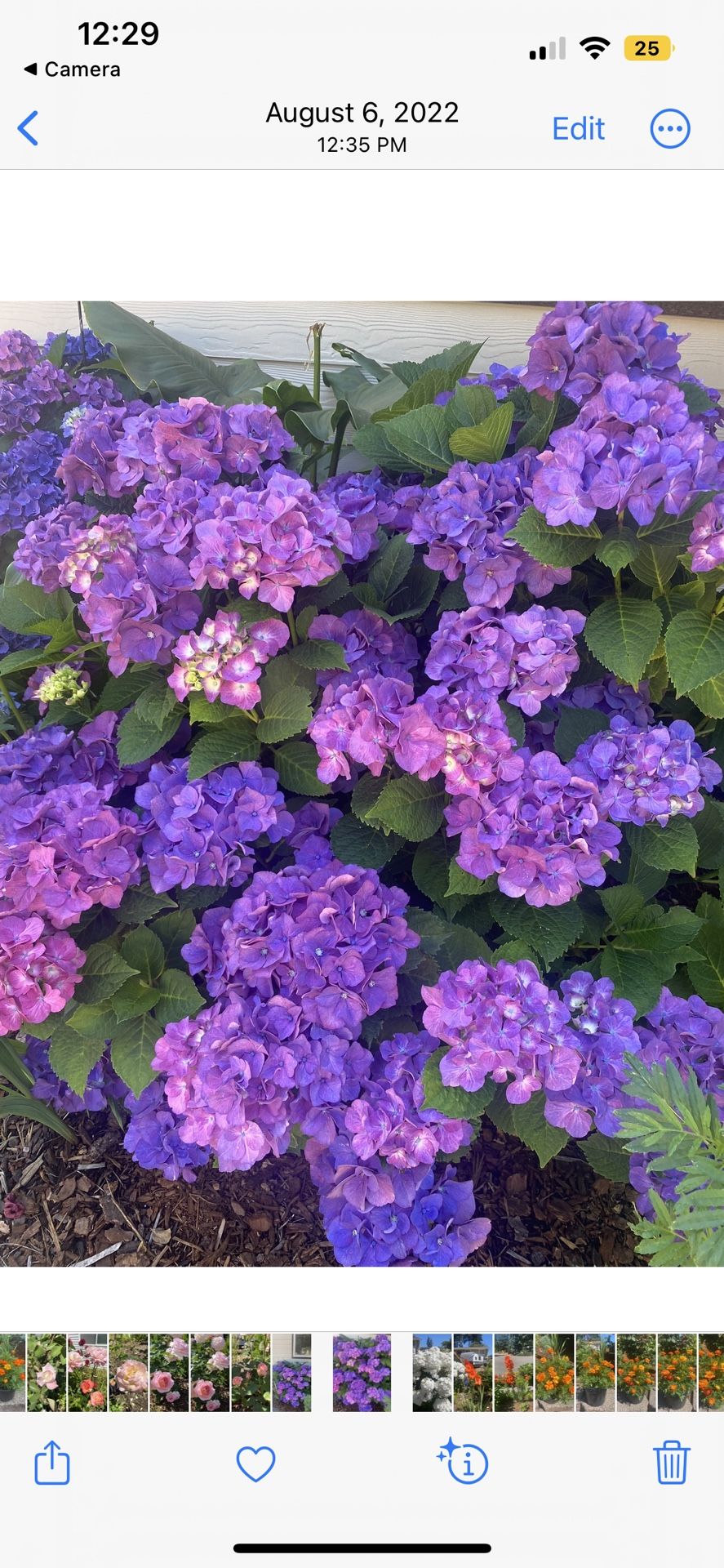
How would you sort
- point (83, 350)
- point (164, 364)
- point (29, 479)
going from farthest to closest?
point (83, 350) < point (29, 479) < point (164, 364)

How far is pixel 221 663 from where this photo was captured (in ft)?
4.01

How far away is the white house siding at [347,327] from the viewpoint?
1967 millimetres

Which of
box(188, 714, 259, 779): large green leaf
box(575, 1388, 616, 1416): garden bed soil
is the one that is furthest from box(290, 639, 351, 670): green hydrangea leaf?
box(575, 1388, 616, 1416): garden bed soil

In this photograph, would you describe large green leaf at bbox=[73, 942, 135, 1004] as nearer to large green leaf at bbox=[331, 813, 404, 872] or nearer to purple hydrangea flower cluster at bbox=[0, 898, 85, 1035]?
purple hydrangea flower cluster at bbox=[0, 898, 85, 1035]

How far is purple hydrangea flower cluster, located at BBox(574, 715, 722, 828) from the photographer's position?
1223 mm

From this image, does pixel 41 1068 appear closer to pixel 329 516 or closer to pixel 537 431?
→ pixel 329 516

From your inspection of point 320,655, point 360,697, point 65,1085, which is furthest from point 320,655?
point 65,1085

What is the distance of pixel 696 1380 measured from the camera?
0.95m

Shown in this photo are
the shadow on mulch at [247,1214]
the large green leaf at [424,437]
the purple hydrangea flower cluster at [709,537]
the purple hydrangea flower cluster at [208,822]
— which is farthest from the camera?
the shadow on mulch at [247,1214]

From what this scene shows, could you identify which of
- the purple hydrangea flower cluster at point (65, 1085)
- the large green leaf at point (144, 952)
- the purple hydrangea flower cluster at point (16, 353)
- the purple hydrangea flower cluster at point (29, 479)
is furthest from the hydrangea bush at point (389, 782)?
the purple hydrangea flower cluster at point (16, 353)

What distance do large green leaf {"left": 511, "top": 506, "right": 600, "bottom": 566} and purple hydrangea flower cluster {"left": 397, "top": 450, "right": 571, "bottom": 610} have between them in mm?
A: 33

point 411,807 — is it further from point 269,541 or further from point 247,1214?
point 247,1214
